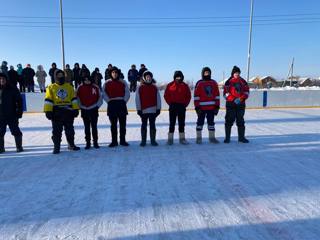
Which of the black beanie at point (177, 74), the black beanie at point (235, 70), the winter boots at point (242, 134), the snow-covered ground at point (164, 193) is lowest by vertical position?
the snow-covered ground at point (164, 193)

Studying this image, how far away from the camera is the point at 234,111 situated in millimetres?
6617

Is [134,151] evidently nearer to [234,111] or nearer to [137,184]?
[137,184]

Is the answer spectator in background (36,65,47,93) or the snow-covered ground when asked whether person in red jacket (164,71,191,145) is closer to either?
the snow-covered ground

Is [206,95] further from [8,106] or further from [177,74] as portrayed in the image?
[8,106]

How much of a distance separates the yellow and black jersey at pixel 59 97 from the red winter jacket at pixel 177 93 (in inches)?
83.3

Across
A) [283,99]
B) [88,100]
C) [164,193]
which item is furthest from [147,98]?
[283,99]

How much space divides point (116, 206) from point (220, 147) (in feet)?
11.6

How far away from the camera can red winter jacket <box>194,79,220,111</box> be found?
6.53 meters

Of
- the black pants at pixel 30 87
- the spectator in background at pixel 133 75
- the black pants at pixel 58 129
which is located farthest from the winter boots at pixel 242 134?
the black pants at pixel 30 87

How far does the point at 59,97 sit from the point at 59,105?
0.17m

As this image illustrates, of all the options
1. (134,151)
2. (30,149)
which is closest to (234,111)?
(134,151)

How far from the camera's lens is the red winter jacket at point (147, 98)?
640 cm

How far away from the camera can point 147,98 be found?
6.42 metres

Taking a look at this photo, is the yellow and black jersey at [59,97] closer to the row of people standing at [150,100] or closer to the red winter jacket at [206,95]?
the row of people standing at [150,100]
